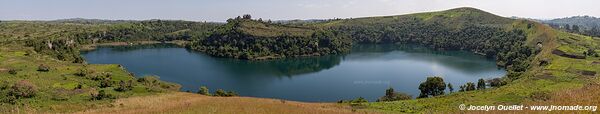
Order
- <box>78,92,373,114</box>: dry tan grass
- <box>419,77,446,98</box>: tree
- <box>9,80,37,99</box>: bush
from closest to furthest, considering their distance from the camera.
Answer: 1. <box>78,92,373,114</box>: dry tan grass
2. <box>9,80,37,99</box>: bush
3. <box>419,77,446,98</box>: tree

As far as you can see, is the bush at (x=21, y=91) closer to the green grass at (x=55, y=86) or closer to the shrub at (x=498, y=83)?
the green grass at (x=55, y=86)

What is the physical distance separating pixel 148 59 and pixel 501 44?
132846 millimetres

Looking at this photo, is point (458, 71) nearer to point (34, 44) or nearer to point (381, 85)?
point (381, 85)

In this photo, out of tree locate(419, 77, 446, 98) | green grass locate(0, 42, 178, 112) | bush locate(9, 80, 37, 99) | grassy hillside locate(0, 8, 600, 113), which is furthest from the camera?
tree locate(419, 77, 446, 98)

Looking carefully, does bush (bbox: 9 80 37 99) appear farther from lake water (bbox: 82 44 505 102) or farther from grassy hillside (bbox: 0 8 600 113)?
lake water (bbox: 82 44 505 102)

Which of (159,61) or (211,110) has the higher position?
(211,110)

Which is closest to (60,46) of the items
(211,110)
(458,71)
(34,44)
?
(34,44)

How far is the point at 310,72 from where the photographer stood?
458 ft

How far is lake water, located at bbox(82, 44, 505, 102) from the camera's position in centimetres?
10525

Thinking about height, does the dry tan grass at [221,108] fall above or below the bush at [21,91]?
above

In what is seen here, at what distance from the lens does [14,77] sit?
68812 mm

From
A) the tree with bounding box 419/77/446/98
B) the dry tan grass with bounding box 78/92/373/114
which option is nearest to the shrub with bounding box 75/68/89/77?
the dry tan grass with bounding box 78/92/373/114

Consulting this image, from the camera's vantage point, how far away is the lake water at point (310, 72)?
105250mm

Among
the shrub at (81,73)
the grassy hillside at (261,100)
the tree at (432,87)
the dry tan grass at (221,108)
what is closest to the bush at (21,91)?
the grassy hillside at (261,100)
